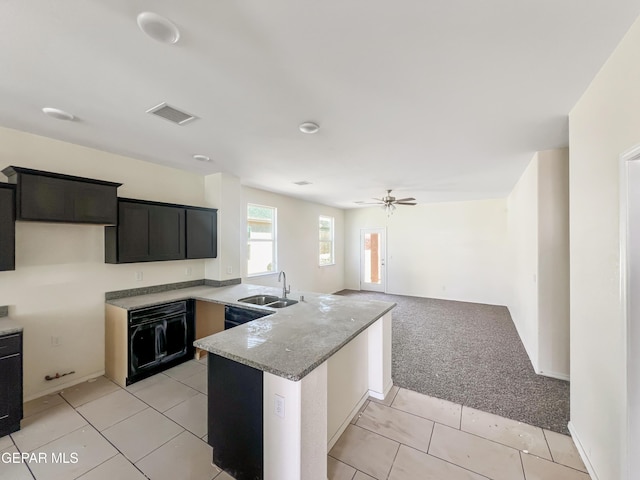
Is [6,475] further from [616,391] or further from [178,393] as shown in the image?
[616,391]

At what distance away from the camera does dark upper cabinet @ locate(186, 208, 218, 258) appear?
3.79m

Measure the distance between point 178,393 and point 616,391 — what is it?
11.5ft

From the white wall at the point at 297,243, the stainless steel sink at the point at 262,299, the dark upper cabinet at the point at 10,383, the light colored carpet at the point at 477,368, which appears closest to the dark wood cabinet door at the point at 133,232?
the dark upper cabinet at the point at 10,383

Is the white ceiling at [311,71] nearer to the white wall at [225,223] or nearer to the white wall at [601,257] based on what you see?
the white wall at [601,257]

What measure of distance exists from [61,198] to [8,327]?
123cm

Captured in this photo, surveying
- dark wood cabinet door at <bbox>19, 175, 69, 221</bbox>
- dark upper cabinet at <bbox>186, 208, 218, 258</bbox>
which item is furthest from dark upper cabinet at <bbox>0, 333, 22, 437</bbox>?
dark upper cabinet at <bbox>186, 208, 218, 258</bbox>

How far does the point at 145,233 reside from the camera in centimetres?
329

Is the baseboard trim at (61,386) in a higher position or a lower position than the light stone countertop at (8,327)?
lower

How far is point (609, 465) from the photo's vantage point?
5.09 feet

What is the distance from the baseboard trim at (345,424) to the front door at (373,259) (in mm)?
5582

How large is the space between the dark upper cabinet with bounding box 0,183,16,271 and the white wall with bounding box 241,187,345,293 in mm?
2912


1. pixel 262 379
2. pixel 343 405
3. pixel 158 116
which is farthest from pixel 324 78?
pixel 343 405

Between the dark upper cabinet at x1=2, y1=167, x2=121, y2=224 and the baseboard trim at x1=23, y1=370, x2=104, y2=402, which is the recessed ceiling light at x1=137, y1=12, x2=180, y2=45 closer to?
the dark upper cabinet at x1=2, y1=167, x2=121, y2=224

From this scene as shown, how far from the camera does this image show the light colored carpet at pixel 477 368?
2.51 meters
